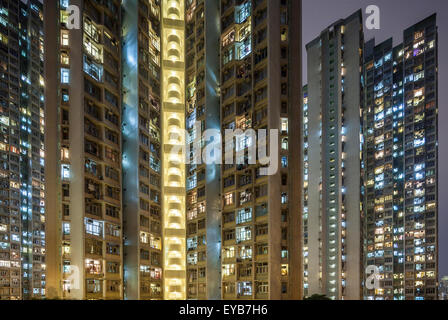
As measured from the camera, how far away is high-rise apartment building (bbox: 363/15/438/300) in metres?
95.9

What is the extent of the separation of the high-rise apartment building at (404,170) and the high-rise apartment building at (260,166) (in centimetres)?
5491

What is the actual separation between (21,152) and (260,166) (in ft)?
204

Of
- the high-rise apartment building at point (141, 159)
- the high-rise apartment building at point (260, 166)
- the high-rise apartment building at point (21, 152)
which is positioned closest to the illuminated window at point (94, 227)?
the high-rise apartment building at point (141, 159)

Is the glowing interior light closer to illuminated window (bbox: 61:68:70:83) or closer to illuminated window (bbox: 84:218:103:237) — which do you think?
illuminated window (bbox: 84:218:103:237)

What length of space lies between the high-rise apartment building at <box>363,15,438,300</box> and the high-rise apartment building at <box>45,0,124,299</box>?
62579mm

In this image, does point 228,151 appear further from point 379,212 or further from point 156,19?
point 379,212

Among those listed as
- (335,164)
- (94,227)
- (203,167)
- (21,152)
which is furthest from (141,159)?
(335,164)

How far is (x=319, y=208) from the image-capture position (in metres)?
91.3

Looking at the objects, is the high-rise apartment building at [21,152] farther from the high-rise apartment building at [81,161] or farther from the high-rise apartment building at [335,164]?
the high-rise apartment building at [335,164]

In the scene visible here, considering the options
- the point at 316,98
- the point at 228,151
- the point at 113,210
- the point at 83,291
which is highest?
the point at 316,98

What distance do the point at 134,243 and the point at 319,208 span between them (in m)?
52.2

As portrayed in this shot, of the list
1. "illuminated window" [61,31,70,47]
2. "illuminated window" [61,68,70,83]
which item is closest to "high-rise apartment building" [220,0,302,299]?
"illuminated window" [61,68,70,83]

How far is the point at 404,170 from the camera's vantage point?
101312 millimetres
